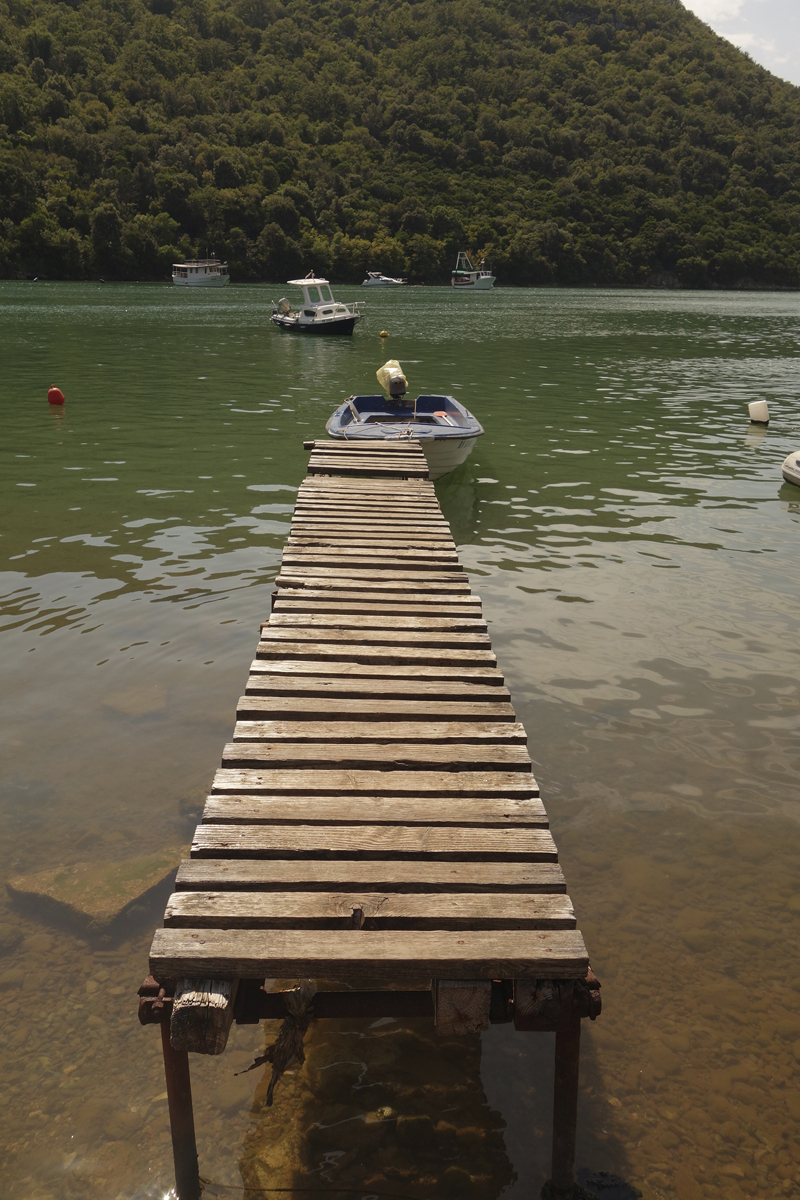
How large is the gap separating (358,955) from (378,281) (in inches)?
4427

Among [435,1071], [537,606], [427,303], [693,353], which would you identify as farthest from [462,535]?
[427,303]

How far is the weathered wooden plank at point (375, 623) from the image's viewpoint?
5855 millimetres

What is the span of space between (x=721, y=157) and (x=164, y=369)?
141 m

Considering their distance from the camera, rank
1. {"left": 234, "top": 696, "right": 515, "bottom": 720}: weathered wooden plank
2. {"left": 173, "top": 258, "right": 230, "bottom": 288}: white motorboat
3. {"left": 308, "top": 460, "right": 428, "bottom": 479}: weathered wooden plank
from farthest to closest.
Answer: {"left": 173, "top": 258, "right": 230, "bottom": 288}: white motorboat, {"left": 308, "top": 460, "right": 428, "bottom": 479}: weathered wooden plank, {"left": 234, "top": 696, "right": 515, "bottom": 720}: weathered wooden plank

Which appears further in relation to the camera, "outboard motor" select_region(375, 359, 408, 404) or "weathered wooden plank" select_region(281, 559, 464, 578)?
"outboard motor" select_region(375, 359, 408, 404)

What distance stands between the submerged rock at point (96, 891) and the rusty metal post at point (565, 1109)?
251 cm

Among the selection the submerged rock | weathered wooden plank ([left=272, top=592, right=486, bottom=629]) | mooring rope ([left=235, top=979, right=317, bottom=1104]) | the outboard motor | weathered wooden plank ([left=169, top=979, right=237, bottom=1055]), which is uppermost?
the outboard motor

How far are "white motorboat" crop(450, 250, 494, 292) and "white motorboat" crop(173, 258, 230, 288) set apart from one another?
29.3 metres

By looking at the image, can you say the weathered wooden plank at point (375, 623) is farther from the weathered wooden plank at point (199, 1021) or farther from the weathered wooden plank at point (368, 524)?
the weathered wooden plank at point (199, 1021)

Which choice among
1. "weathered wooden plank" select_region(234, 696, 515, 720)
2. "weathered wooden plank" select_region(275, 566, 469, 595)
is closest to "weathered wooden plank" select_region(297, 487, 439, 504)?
"weathered wooden plank" select_region(275, 566, 469, 595)

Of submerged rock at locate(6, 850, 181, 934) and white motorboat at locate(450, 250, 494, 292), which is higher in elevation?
white motorboat at locate(450, 250, 494, 292)

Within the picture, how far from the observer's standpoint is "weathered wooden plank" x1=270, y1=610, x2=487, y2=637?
231 inches

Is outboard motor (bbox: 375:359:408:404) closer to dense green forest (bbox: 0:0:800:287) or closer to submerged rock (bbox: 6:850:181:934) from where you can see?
submerged rock (bbox: 6:850:181:934)

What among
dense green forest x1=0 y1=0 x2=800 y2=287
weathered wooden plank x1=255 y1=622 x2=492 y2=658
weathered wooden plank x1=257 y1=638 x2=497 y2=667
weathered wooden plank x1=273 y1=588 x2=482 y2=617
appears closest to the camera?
weathered wooden plank x1=257 y1=638 x2=497 y2=667
